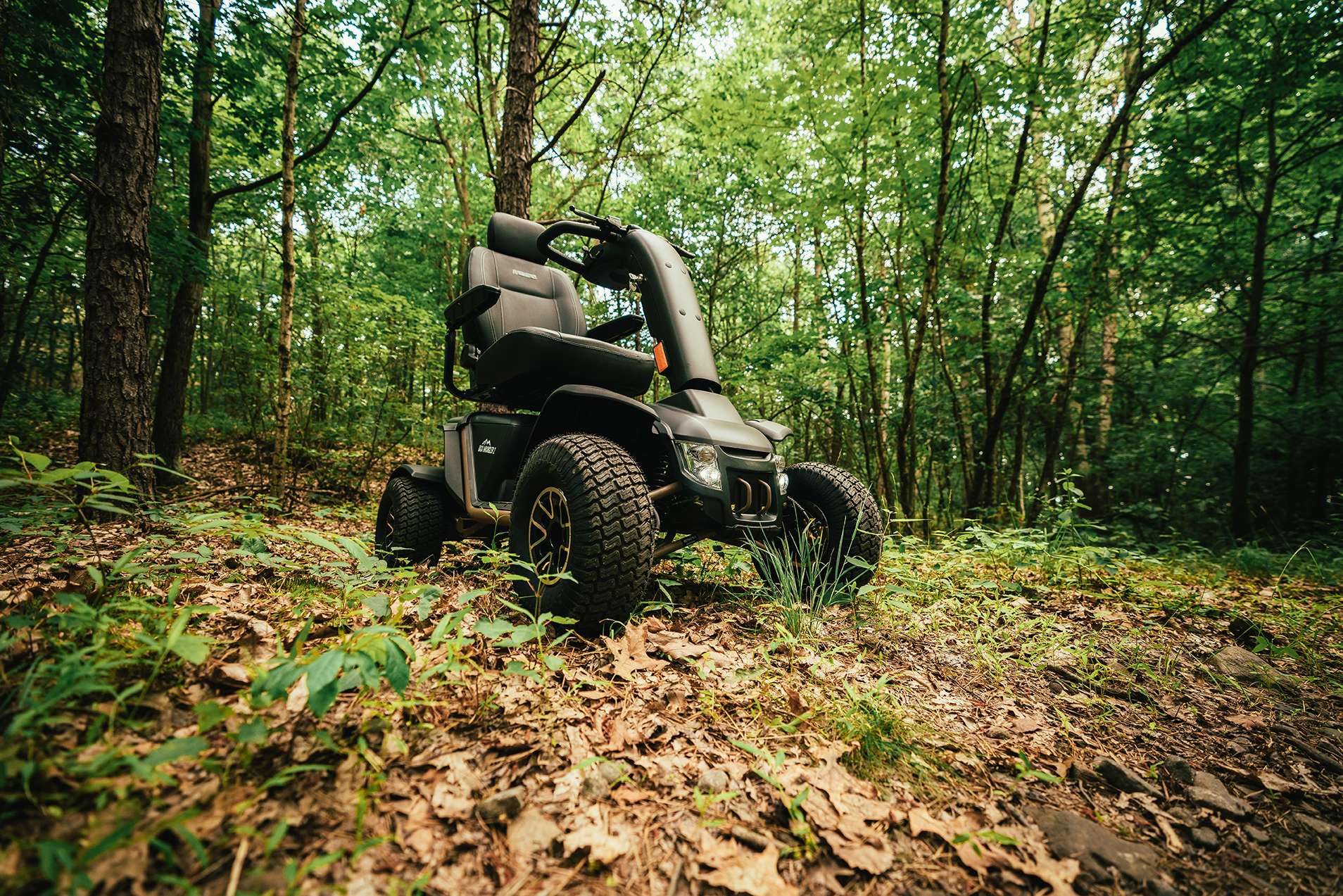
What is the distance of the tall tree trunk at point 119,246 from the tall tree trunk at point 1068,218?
7.17 metres

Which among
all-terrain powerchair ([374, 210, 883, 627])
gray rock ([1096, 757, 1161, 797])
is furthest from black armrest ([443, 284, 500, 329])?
gray rock ([1096, 757, 1161, 797])

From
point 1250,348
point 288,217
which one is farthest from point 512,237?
point 1250,348

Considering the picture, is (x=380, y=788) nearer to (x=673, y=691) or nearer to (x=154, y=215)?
(x=673, y=691)

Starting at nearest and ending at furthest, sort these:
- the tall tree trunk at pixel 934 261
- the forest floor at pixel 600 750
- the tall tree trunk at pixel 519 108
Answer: the forest floor at pixel 600 750
the tall tree trunk at pixel 519 108
the tall tree trunk at pixel 934 261

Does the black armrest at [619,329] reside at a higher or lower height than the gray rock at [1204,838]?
higher

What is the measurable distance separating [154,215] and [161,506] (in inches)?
137

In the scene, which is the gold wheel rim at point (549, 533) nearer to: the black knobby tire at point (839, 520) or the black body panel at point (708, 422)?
the black body panel at point (708, 422)

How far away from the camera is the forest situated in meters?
1.07

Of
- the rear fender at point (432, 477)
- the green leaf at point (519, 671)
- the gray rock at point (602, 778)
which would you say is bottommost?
the gray rock at point (602, 778)

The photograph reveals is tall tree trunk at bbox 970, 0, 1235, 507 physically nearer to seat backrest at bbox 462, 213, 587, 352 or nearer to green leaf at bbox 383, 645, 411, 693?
seat backrest at bbox 462, 213, 587, 352

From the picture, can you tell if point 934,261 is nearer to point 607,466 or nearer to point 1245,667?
point 1245,667

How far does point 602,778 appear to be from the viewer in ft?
4.00

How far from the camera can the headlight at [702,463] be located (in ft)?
6.55

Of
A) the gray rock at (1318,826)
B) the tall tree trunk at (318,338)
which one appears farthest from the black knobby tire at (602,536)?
the tall tree trunk at (318,338)
